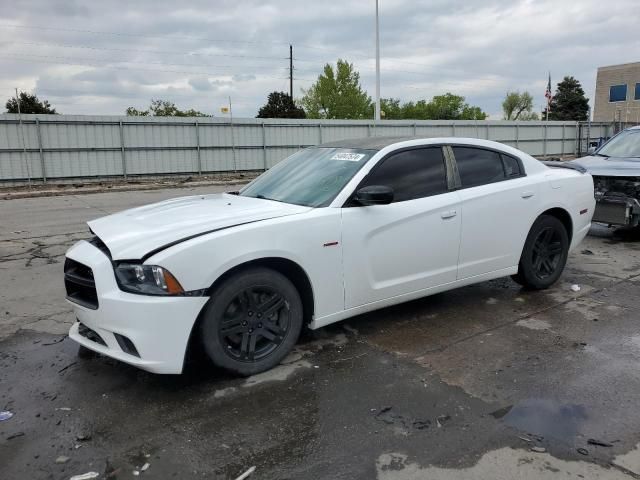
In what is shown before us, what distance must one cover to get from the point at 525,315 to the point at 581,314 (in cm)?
52

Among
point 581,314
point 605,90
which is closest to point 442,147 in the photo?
point 581,314

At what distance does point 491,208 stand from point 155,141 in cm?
1985

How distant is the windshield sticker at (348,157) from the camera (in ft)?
14.5

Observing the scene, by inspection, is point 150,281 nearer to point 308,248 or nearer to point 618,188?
point 308,248

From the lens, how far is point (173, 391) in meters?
3.54

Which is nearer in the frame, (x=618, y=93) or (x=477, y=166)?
(x=477, y=166)

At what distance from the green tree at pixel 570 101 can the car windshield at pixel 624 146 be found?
2814 inches

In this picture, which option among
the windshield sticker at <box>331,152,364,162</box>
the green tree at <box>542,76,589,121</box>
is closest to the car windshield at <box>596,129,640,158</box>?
the windshield sticker at <box>331,152,364,162</box>

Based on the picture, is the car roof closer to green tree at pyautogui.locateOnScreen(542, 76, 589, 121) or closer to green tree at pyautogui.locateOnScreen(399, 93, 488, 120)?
green tree at pyautogui.locateOnScreen(542, 76, 589, 121)

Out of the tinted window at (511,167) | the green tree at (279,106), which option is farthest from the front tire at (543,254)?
the green tree at (279,106)

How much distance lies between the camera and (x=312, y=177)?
4488 mm

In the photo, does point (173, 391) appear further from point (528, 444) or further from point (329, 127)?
point (329, 127)

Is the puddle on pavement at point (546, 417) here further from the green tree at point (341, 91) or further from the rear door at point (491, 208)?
the green tree at point (341, 91)

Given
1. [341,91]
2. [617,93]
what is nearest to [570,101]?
[617,93]
